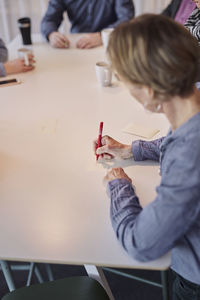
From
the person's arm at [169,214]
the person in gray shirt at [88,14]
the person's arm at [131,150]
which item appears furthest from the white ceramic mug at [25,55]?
the person's arm at [169,214]

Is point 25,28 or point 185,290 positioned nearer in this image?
point 185,290

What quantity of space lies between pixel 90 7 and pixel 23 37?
23.6 inches

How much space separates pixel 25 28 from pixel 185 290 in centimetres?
173

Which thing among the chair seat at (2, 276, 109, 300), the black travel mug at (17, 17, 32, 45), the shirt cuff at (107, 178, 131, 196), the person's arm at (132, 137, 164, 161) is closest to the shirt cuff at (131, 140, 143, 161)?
the person's arm at (132, 137, 164, 161)

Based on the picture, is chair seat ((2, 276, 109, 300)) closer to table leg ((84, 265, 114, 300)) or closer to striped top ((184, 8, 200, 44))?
table leg ((84, 265, 114, 300))

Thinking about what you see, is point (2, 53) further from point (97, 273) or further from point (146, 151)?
point (97, 273)

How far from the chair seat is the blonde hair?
620 millimetres

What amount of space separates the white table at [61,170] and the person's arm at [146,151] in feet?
0.08

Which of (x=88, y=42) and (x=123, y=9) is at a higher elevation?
(x=123, y=9)

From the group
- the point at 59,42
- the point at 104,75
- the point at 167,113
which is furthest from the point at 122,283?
the point at 59,42

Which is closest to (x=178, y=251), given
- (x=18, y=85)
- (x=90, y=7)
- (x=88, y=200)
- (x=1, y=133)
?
(x=88, y=200)

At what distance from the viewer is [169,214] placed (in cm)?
75

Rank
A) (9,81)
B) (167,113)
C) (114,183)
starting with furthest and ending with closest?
(9,81)
(114,183)
(167,113)

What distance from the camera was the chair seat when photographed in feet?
3.41
